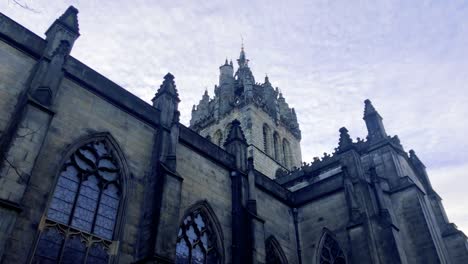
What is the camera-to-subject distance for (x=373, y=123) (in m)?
22.5

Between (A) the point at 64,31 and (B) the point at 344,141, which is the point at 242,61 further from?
(A) the point at 64,31

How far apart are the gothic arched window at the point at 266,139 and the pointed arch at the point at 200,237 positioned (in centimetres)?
1925

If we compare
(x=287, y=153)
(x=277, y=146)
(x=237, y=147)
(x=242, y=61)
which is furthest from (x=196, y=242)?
(x=242, y=61)

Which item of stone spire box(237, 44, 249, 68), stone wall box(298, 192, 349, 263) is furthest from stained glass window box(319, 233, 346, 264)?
stone spire box(237, 44, 249, 68)

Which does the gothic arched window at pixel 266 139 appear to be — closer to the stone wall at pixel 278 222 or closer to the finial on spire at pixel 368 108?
the finial on spire at pixel 368 108

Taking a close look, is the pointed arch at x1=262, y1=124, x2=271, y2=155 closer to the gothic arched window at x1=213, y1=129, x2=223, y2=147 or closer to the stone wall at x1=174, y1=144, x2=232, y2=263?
the gothic arched window at x1=213, y1=129, x2=223, y2=147

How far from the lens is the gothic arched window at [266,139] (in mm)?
33906

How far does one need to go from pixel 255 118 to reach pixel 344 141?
15650 millimetres

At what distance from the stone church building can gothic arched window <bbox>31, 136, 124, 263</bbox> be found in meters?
0.03

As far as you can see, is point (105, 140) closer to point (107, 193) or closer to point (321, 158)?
point (107, 193)

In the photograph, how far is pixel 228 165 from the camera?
1658 cm

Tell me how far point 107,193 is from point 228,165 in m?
5.77

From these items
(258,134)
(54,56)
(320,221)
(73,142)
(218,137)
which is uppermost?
(218,137)

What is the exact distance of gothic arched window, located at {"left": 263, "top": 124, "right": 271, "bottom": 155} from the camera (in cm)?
3391
